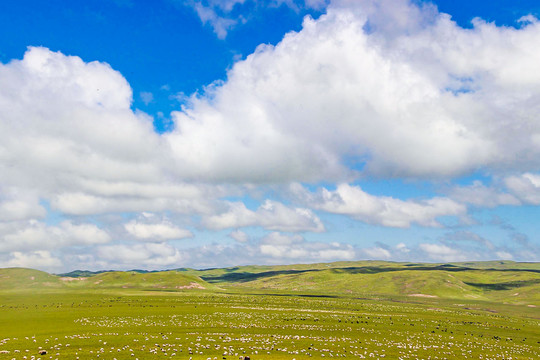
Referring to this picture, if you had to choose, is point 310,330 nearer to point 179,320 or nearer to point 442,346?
point 442,346

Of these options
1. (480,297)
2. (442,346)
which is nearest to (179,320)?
(442,346)

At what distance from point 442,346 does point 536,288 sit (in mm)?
188267

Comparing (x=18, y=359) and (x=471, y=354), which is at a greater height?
(x=18, y=359)

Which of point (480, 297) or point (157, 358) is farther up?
point (157, 358)

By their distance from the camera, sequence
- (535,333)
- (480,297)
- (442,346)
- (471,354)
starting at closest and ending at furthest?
(471,354) → (442,346) → (535,333) → (480,297)

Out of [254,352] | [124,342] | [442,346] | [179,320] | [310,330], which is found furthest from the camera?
[179,320]

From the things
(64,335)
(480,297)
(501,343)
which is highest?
(64,335)

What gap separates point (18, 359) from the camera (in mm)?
30672

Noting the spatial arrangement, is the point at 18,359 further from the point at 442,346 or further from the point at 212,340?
the point at 442,346

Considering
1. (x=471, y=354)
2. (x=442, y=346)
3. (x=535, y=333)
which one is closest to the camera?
(x=471, y=354)

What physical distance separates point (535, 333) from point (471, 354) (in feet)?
136

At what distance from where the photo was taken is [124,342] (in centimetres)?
4034

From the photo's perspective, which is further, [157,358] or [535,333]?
[535,333]

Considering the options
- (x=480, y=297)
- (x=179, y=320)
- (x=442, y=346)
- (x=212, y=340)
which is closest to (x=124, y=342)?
(x=212, y=340)
